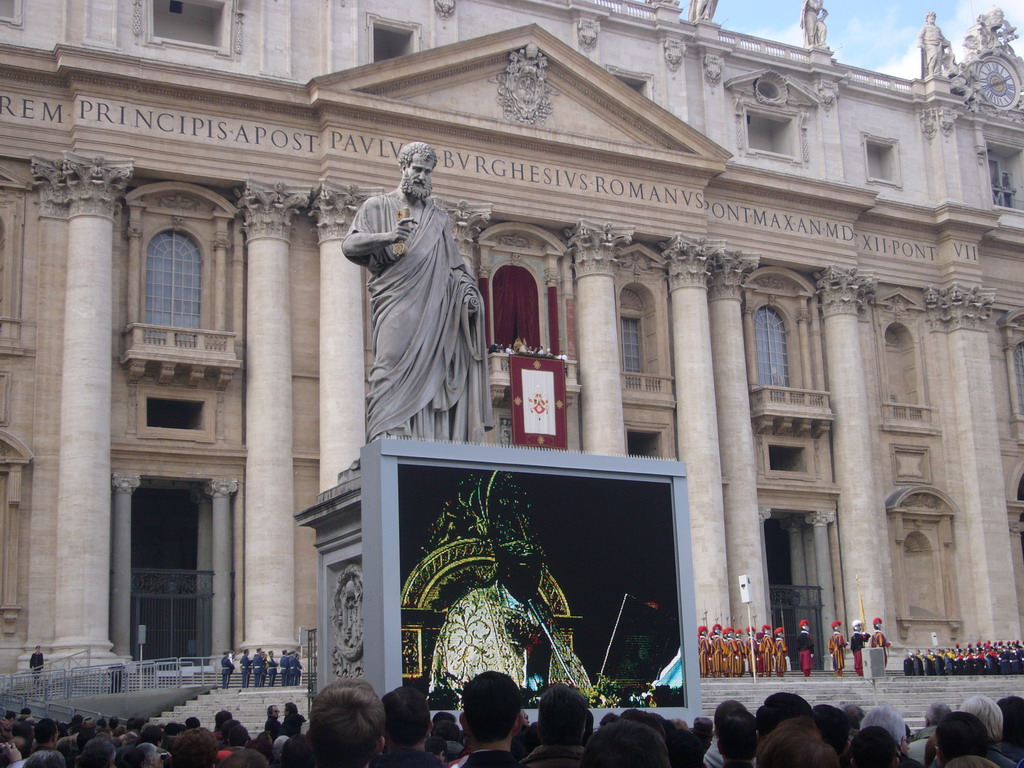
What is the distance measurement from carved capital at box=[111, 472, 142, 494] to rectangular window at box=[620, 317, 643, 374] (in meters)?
13.9

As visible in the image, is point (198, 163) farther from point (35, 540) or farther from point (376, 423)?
point (376, 423)

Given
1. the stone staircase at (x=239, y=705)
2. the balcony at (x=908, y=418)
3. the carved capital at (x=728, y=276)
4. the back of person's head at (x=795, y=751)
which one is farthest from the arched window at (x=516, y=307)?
the back of person's head at (x=795, y=751)

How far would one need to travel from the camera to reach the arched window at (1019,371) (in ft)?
147

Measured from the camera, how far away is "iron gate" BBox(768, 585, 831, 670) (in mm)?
38906

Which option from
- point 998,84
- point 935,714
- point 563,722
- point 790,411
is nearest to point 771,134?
point 790,411

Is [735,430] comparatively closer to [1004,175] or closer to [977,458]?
[977,458]

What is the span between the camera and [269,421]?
32406 mm

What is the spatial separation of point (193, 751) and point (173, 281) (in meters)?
27.9

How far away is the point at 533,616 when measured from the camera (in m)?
11.7

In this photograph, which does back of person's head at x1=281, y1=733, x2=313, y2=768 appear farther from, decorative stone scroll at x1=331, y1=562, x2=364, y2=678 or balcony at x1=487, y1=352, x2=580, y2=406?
balcony at x1=487, y1=352, x2=580, y2=406

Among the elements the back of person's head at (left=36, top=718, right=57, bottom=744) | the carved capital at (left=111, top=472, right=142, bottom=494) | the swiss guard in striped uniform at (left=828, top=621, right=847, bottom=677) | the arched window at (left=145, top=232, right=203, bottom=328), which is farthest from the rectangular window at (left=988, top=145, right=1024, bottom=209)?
the back of person's head at (left=36, top=718, right=57, bottom=744)

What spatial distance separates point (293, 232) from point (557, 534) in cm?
2350

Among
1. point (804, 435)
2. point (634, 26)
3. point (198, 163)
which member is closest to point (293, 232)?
point (198, 163)

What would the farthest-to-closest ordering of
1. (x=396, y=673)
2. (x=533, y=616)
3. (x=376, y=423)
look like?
1. (x=376, y=423)
2. (x=533, y=616)
3. (x=396, y=673)
